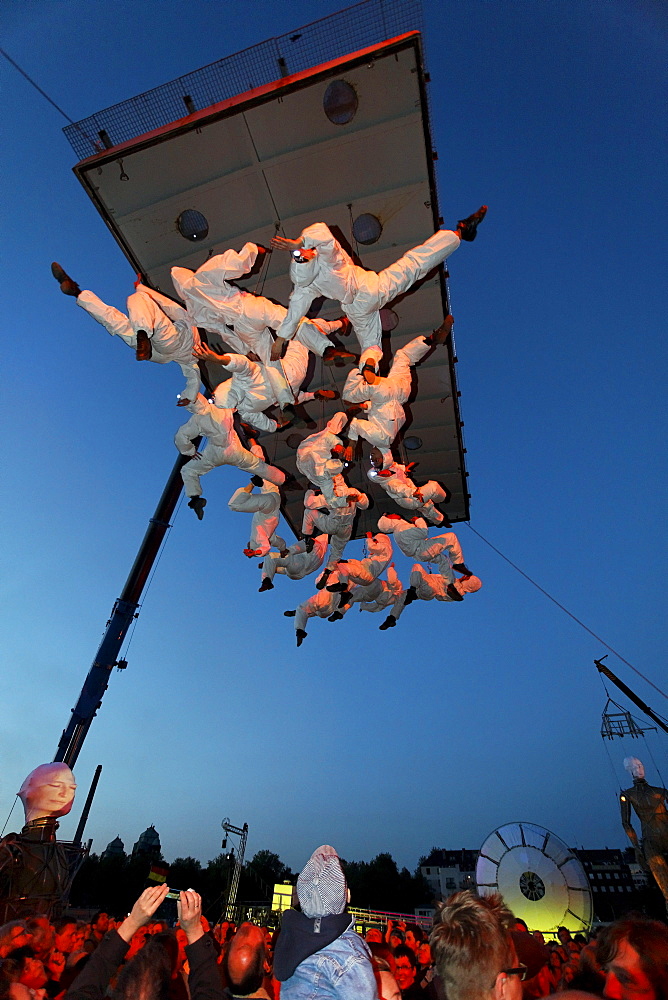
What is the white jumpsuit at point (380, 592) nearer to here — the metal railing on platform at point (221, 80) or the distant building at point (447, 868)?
the metal railing on platform at point (221, 80)

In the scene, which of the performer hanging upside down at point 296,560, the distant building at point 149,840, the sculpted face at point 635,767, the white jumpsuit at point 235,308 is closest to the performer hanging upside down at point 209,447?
the white jumpsuit at point 235,308

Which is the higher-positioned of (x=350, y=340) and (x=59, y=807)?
(x=350, y=340)

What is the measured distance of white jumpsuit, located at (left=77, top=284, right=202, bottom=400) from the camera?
5.49 metres

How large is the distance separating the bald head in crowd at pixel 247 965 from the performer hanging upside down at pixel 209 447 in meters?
5.27

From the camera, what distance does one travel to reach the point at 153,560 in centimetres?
1452

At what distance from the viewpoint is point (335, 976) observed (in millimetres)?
1828

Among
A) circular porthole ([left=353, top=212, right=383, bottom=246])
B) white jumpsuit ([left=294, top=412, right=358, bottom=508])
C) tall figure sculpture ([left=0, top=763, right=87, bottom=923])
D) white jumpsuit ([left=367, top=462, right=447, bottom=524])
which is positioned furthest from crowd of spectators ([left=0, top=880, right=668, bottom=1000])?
circular porthole ([left=353, top=212, right=383, bottom=246])

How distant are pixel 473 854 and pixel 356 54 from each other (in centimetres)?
6585

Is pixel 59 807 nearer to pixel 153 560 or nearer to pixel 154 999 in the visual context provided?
pixel 154 999

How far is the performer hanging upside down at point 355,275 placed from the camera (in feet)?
17.6

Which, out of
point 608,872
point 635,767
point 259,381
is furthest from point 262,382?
point 608,872

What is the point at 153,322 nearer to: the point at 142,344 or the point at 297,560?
the point at 142,344

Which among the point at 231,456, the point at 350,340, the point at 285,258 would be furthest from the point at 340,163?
the point at 231,456

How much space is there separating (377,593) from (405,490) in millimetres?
2644
